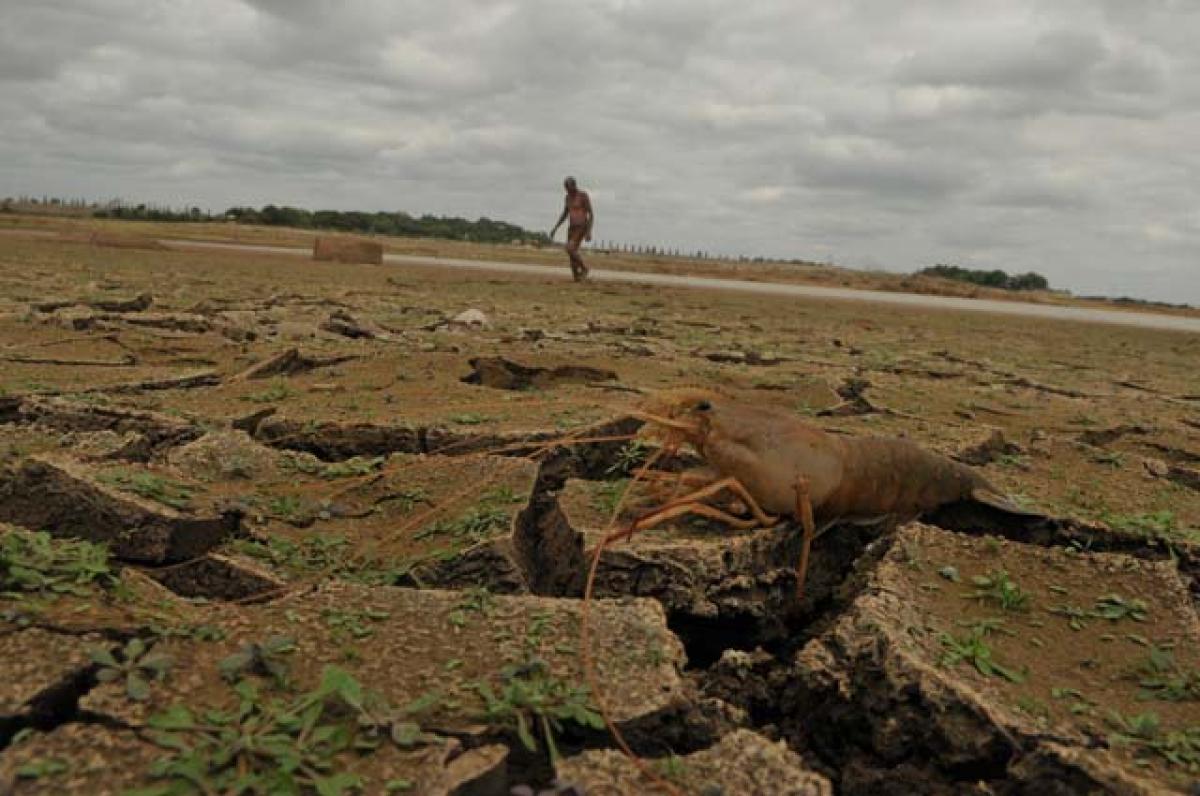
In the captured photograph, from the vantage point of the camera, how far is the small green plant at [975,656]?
5.85 feet

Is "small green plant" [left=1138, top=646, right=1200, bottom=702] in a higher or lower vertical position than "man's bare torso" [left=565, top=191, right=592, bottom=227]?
lower

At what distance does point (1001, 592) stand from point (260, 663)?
1542 mm

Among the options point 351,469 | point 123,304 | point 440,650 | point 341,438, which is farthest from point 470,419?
point 123,304

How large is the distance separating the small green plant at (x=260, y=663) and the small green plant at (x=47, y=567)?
1.23ft

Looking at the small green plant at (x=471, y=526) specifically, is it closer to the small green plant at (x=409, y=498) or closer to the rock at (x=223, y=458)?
the small green plant at (x=409, y=498)

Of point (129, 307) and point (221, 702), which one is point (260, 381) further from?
point (129, 307)

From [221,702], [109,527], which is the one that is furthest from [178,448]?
[221,702]

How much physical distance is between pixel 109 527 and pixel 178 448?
637 millimetres

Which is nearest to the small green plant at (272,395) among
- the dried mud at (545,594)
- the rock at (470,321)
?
the dried mud at (545,594)

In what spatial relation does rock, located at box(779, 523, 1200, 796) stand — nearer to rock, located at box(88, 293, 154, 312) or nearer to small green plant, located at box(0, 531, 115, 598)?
small green plant, located at box(0, 531, 115, 598)

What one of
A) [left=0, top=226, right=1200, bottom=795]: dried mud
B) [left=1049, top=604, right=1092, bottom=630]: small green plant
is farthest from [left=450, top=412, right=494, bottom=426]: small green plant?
[left=1049, top=604, right=1092, bottom=630]: small green plant

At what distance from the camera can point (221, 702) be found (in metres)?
1.44

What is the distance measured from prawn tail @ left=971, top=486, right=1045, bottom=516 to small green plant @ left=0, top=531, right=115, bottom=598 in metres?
2.19

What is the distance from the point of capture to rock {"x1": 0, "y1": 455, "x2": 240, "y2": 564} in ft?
7.05
